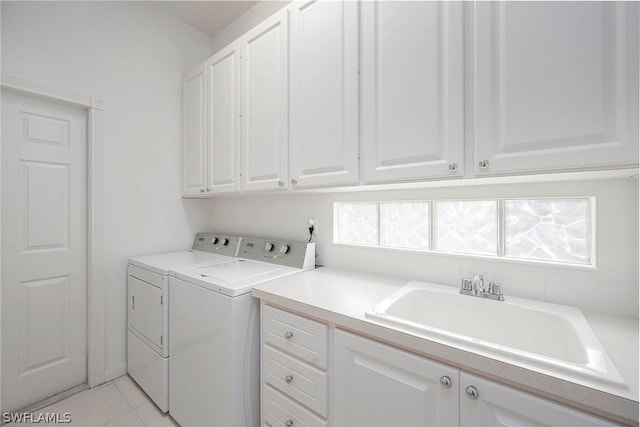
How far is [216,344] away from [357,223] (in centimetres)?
108

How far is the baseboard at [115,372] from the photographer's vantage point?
2012mm

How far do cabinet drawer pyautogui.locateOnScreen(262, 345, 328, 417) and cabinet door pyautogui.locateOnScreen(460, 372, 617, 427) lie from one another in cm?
53

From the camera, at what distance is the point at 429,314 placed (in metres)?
1.30

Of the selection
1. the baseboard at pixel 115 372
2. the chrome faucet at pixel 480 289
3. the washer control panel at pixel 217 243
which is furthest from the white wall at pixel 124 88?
the chrome faucet at pixel 480 289

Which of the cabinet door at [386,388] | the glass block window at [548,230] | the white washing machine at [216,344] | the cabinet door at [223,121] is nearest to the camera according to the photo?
the cabinet door at [386,388]

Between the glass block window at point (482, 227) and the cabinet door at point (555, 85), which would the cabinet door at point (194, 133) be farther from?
the cabinet door at point (555, 85)

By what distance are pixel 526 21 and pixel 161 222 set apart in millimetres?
2608

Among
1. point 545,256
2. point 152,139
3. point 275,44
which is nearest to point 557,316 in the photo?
point 545,256

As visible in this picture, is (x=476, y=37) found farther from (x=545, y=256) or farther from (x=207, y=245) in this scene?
(x=207, y=245)

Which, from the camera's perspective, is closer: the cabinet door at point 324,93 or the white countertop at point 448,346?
the white countertop at point 448,346

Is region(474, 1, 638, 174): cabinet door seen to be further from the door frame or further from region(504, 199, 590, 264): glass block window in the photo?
the door frame

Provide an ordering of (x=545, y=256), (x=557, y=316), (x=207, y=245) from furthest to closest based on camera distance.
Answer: (x=207, y=245), (x=545, y=256), (x=557, y=316)

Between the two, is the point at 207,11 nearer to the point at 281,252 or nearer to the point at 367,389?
the point at 281,252

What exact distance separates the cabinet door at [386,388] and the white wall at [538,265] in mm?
628
